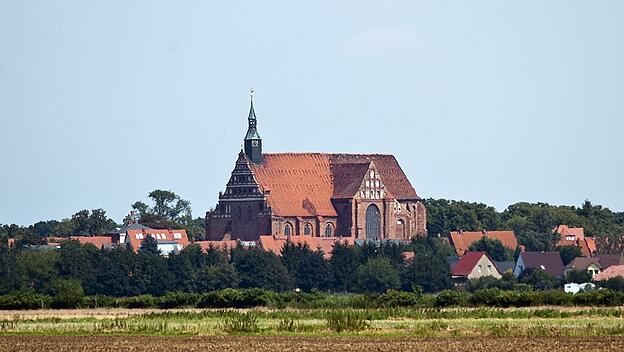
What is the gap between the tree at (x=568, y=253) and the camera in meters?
167

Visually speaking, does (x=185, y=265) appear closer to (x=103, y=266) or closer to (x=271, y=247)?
(x=103, y=266)

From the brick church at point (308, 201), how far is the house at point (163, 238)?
4101 mm

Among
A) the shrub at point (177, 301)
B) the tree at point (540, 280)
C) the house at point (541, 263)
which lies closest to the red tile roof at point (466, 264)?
the house at point (541, 263)

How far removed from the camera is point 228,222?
186625mm

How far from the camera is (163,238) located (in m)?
194

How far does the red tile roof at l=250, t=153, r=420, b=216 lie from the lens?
190 m

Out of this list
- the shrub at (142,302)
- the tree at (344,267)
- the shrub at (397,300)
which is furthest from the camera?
the tree at (344,267)

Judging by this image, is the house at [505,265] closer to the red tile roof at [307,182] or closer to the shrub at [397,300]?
the red tile roof at [307,182]

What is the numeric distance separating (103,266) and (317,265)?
1818cm

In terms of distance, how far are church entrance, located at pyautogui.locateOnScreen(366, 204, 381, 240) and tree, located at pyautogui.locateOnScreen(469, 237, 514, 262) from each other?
14829 mm

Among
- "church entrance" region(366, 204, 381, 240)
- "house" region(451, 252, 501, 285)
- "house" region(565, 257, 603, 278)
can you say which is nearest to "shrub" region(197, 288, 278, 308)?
"house" region(451, 252, 501, 285)

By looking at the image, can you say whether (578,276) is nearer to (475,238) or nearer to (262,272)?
(262,272)

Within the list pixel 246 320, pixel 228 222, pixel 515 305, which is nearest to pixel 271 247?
pixel 228 222

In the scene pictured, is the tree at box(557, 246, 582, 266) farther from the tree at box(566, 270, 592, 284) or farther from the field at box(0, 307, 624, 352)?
the field at box(0, 307, 624, 352)
